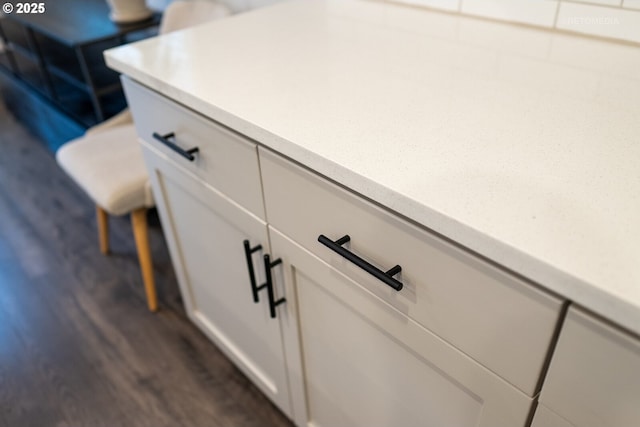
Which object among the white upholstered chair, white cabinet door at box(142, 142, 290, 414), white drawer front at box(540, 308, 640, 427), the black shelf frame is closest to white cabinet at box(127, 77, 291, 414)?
white cabinet door at box(142, 142, 290, 414)

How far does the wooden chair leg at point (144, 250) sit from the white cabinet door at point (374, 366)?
0.73 meters

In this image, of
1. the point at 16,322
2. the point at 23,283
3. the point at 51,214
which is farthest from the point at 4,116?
the point at 16,322

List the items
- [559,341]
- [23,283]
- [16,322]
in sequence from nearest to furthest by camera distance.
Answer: [559,341] → [16,322] → [23,283]

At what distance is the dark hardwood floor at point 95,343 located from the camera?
132 cm

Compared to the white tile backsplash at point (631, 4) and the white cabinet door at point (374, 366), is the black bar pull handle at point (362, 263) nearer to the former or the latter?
the white cabinet door at point (374, 366)

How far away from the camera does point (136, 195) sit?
1399mm

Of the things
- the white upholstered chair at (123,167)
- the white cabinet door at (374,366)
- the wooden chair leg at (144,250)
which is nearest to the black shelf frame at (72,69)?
the white upholstered chair at (123,167)

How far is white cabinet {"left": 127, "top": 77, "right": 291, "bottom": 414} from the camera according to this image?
2.97ft

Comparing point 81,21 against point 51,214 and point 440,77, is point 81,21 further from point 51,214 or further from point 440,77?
point 440,77

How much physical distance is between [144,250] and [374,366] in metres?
0.99

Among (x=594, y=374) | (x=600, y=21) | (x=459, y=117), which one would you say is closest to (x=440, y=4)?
(x=600, y=21)

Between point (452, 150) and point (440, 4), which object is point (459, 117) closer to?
point (452, 150)

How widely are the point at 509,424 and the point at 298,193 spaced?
0.42 meters

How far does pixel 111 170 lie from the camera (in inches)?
56.6
